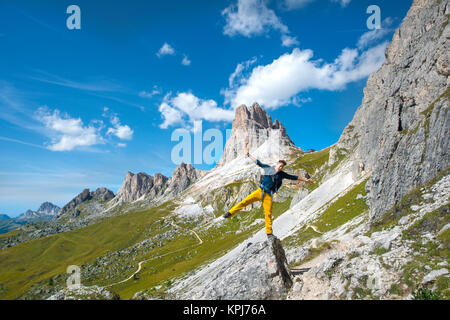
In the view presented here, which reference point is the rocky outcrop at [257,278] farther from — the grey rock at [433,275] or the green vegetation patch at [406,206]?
the green vegetation patch at [406,206]

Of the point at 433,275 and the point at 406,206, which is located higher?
the point at 406,206

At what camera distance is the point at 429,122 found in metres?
34.8

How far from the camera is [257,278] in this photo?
1452 cm

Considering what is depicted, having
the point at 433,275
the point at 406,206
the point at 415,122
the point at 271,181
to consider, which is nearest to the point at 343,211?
the point at 415,122

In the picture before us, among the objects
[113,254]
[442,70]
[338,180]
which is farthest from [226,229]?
Result: [442,70]

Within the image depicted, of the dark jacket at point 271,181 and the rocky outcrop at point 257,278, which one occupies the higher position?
the dark jacket at point 271,181

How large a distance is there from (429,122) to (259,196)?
116ft

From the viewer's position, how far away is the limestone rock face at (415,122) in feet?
105

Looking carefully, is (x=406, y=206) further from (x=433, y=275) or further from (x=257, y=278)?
(x=257, y=278)

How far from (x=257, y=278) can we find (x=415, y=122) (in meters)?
40.4

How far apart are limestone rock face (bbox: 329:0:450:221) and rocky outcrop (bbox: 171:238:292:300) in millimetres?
27419

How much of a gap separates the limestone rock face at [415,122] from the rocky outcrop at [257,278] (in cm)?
2742

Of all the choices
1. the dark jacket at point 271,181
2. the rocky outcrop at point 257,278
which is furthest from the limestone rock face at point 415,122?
the rocky outcrop at point 257,278
